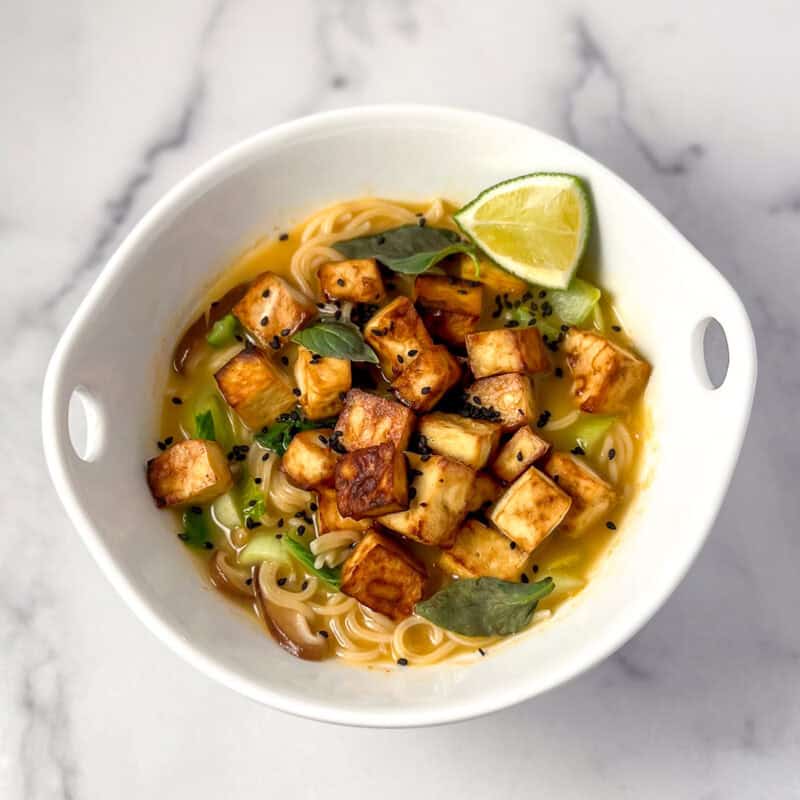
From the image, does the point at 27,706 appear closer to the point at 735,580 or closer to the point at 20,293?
the point at 20,293

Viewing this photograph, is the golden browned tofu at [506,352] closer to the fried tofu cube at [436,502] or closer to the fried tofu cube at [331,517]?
the fried tofu cube at [436,502]

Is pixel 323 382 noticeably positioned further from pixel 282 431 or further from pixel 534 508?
pixel 534 508

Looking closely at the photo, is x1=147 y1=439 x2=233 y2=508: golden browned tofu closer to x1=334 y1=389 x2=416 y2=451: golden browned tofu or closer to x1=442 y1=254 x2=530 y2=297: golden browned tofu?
x1=334 y1=389 x2=416 y2=451: golden browned tofu

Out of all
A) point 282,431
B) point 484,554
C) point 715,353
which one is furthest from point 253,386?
point 715,353

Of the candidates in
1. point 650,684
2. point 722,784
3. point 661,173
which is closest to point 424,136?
point 661,173

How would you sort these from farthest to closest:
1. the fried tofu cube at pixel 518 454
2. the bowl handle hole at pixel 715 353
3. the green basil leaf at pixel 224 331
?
1. the bowl handle hole at pixel 715 353
2. the green basil leaf at pixel 224 331
3. the fried tofu cube at pixel 518 454

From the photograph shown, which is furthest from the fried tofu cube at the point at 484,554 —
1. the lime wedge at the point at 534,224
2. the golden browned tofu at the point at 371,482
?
the lime wedge at the point at 534,224
